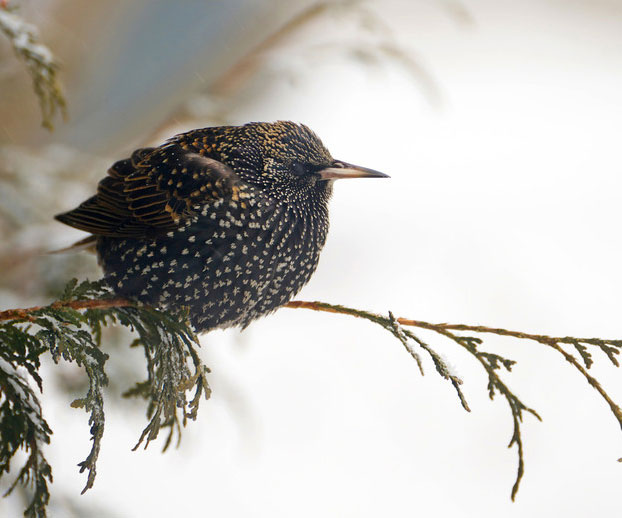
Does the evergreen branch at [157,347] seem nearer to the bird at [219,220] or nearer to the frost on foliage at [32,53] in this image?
the bird at [219,220]

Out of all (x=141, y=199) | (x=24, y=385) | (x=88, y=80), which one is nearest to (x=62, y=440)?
(x=88, y=80)

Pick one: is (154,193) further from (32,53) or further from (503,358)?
(503,358)

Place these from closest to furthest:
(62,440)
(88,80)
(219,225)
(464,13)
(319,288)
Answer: (219,225), (464,13), (88,80), (62,440), (319,288)

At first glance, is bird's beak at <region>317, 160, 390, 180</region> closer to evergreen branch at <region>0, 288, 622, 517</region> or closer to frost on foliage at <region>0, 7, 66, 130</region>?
evergreen branch at <region>0, 288, 622, 517</region>

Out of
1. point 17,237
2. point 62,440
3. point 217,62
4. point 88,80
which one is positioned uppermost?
point 217,62

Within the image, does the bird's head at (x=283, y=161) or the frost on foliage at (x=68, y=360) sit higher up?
the bird's head at (x=283, y=161)

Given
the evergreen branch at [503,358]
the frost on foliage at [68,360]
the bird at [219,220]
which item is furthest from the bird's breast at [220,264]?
the evergreen branch at [503,358]

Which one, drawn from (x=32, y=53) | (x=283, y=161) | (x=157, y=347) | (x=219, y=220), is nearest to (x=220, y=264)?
(x=219, y=220)

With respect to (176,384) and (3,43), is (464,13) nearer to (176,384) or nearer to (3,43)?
(3,43)
